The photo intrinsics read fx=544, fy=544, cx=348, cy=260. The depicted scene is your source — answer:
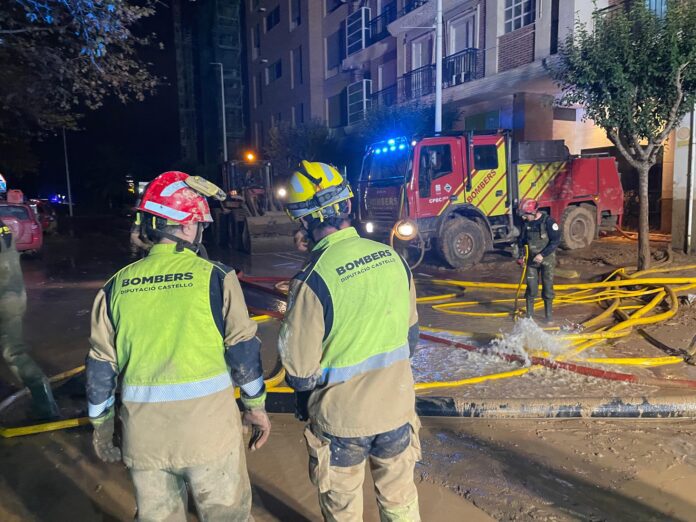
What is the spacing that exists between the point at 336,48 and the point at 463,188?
67.3 ft

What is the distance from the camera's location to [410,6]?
70.0ft

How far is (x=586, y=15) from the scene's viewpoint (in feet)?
47.6

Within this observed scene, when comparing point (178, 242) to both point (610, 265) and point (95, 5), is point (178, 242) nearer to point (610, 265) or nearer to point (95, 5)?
point (95, 5)

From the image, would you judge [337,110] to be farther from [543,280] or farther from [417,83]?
[543,280]

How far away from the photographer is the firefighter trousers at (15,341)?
13.1 ft

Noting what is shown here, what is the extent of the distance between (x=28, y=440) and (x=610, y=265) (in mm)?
10364

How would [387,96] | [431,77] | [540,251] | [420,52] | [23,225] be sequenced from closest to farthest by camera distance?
1. [540,251]
2. [23,225]
3. [431,77]
4. [420,52]
5. [387,96]

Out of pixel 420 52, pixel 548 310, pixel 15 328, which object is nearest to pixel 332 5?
pixel 420 52

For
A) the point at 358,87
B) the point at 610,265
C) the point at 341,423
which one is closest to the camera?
the point at 341,423

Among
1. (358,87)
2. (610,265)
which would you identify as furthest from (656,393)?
(358,87)

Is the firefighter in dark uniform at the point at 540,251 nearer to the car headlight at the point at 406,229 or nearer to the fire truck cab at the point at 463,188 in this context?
the car headlight at the point at 406,229

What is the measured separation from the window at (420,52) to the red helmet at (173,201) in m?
20.0

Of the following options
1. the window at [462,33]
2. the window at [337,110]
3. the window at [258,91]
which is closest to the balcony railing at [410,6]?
the window at [462,33]

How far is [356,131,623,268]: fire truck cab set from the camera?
10516 mm
